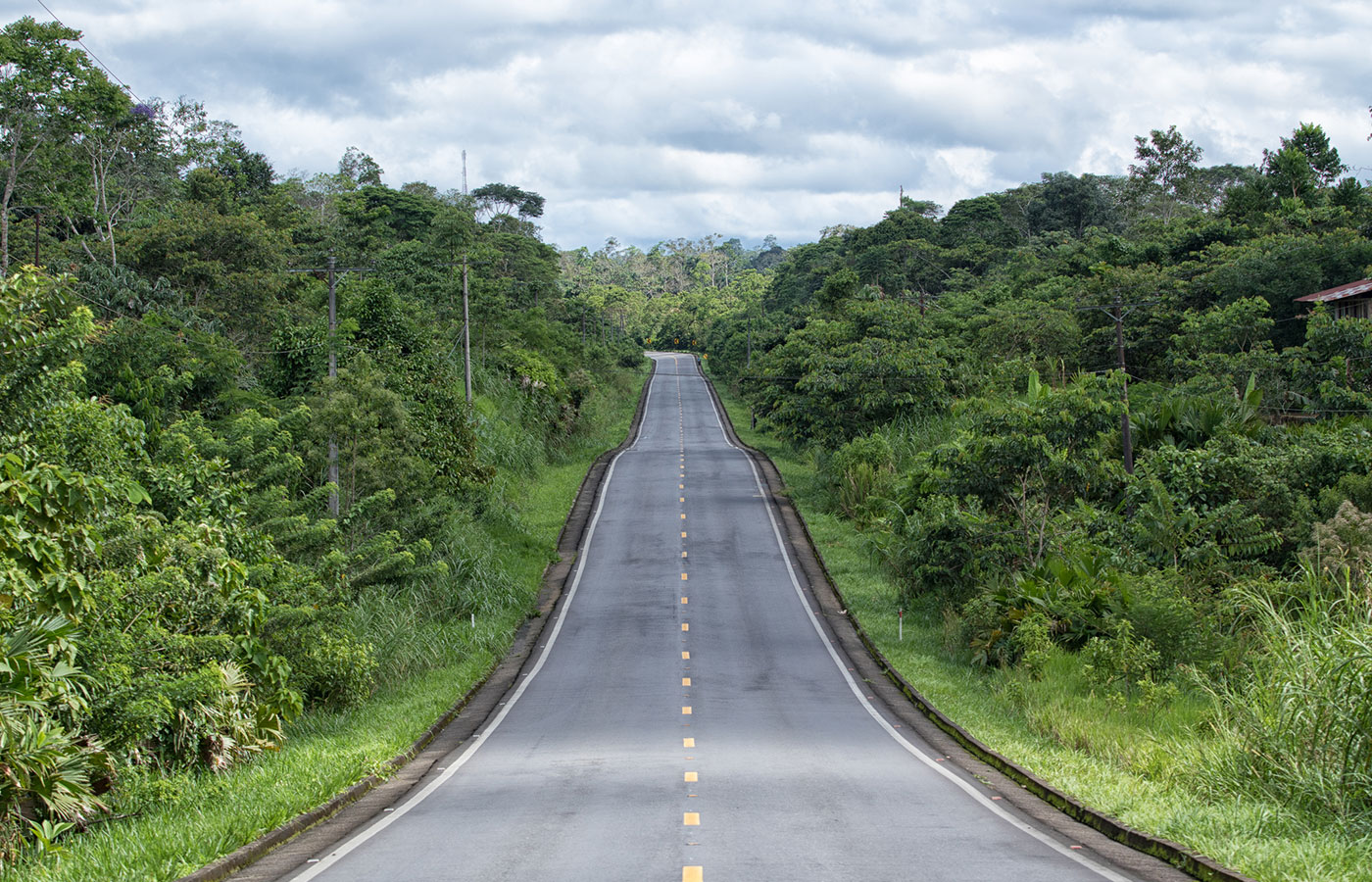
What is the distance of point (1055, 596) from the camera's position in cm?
2297

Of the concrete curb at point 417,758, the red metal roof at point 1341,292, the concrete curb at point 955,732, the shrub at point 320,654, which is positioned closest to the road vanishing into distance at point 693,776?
the concrete curb at point 417,758

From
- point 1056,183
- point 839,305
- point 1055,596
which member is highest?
point 1056,183

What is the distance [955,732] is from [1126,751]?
354 centimetres

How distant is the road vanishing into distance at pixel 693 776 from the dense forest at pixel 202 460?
288cm

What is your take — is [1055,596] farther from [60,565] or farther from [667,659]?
[60,565]

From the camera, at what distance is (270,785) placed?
12.1m

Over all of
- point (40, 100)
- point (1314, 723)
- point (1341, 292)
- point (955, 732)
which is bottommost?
point (955, 732)

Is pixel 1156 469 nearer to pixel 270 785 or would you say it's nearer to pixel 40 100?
pixel 270 785

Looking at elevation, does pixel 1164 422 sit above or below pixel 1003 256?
below

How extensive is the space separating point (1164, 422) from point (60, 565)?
2874 cm

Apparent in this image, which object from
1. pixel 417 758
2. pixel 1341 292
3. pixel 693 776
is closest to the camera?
pixel 693 776

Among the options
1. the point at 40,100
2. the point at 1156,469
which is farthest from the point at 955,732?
the point at 40,100

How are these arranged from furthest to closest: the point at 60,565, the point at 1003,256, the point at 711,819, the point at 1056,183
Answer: the point at 1056,183 → the point at 1003,256 → the point at 711,819 → the point at 60,565

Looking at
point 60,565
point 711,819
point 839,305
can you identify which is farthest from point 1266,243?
point 60,565
